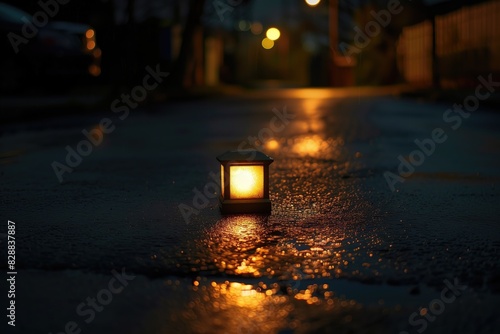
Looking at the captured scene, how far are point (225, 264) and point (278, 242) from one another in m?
0.66

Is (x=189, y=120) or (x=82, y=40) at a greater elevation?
(x=82, y=40)

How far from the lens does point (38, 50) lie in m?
19.6

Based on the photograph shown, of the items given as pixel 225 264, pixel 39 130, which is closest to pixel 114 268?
pixel 225 264

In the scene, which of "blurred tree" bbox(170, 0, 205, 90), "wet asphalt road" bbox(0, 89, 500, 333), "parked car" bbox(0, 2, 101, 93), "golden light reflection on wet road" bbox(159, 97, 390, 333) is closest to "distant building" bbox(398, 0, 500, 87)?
"blurred tree" bbox(170, 0, 205, 90)

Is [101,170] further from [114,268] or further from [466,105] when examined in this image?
[466,105]

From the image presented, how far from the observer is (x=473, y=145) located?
11.0m

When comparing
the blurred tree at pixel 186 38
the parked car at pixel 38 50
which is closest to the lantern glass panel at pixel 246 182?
the parked car at pixel 38 50

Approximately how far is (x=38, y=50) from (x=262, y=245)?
642 inches

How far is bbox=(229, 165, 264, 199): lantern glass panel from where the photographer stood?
226 inches

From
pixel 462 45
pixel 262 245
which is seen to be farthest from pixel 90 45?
pixel 262 245

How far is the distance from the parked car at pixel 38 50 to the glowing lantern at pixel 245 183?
1465 centimetres

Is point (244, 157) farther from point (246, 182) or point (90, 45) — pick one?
point (90, 45)

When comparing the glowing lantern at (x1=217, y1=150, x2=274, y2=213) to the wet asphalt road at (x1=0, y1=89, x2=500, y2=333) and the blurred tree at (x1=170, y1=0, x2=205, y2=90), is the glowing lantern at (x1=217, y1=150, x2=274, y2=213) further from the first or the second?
the blurred tree at (x1=170, y1=0, x2=205, y2=90)

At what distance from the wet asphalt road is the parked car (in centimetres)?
1009
